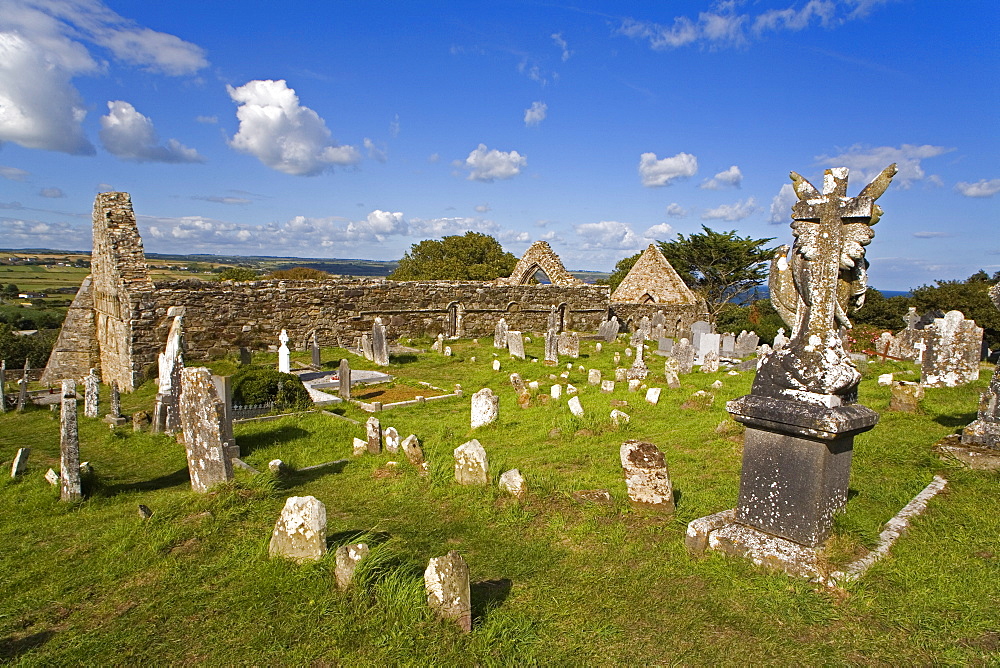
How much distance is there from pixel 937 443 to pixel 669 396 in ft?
14.6

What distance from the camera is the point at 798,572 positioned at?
4180mm

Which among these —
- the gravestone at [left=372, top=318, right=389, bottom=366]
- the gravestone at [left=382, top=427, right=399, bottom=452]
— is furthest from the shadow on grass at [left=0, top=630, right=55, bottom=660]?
the gravestone at [left=372, top=318, right=389, bottom=366]

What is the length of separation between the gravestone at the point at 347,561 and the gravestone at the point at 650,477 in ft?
8.73

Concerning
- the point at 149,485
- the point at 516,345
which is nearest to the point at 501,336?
the point at 516,345

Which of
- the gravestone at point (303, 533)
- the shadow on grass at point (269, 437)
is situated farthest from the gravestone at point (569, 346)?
the gravestone at point (303, 533)

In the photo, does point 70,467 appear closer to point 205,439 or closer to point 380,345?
point 205,439

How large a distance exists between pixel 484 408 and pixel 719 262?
3441cm

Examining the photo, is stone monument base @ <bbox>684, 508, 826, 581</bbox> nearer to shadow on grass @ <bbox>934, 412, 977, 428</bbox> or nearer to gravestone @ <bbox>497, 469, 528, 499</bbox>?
gravestone @ <bbox>497, 469, 528, 499</bbox>

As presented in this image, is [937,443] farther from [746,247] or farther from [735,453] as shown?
[746,247]

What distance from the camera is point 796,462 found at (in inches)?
168

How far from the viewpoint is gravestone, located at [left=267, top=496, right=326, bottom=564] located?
4.52 meters

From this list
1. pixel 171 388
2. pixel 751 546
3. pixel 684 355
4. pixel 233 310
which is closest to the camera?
pixel 751 546

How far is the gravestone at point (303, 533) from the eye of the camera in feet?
14.8

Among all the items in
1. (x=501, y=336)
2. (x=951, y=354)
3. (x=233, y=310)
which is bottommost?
(x=501, y=336)
